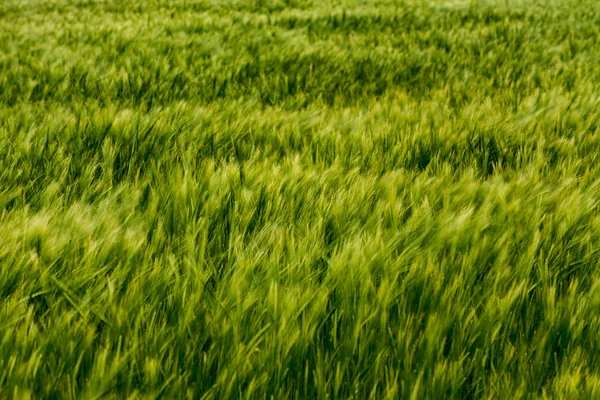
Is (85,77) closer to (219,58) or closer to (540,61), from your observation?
(219,58)

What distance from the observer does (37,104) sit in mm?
2436

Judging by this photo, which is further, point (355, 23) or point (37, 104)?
point (355, 23)

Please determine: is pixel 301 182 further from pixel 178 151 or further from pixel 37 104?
pixel 37 104

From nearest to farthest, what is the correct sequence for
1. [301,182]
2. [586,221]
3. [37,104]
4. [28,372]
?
1. [28,372]
2. [586,221]
3. [301,182]
4. [37,104]

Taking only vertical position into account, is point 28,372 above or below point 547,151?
above

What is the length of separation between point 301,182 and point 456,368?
0.70 metres

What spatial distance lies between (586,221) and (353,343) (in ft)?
2.33

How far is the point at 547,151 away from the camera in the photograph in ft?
5.81

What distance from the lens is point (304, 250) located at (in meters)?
1.07

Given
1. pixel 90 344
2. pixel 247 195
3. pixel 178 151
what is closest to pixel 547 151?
pixel 247 195

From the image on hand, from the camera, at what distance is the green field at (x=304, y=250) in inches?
31.8

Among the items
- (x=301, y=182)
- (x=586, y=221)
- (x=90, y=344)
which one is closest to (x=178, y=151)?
(x=301, y=182)

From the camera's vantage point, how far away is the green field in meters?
0.81

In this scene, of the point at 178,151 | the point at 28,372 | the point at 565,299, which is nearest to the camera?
the point at 28,372
